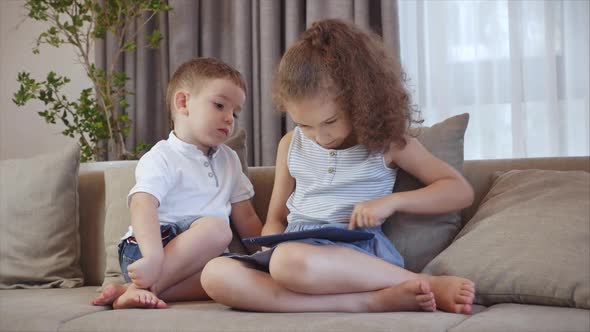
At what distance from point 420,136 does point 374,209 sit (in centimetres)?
33

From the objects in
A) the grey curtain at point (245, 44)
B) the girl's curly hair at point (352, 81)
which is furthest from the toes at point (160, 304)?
the grey curtain at point (245, 44)

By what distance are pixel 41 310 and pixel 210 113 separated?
0.62 m

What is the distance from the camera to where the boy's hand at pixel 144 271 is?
1.67m

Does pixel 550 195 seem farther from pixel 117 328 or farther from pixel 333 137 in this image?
pixel 117 328

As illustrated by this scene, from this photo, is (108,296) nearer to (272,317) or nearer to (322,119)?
(272,317)

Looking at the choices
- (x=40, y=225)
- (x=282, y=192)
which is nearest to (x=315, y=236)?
(x=282, y=192)

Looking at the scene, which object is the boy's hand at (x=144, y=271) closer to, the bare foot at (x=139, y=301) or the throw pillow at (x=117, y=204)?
the bare foot at (x=139, y=301)

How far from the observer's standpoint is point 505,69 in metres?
2.71

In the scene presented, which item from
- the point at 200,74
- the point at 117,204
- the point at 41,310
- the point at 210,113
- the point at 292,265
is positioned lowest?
the point at 41,310

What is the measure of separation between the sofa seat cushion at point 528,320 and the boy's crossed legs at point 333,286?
10 cm

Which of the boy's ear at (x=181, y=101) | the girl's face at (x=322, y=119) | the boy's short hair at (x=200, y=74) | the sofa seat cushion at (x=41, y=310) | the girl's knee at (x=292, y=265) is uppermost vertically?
the boy's short hair at (x=200, y=74)

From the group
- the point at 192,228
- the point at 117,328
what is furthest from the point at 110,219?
the point at 117,328

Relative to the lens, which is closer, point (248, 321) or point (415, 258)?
point (248, 321)

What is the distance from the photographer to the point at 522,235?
1578mm
